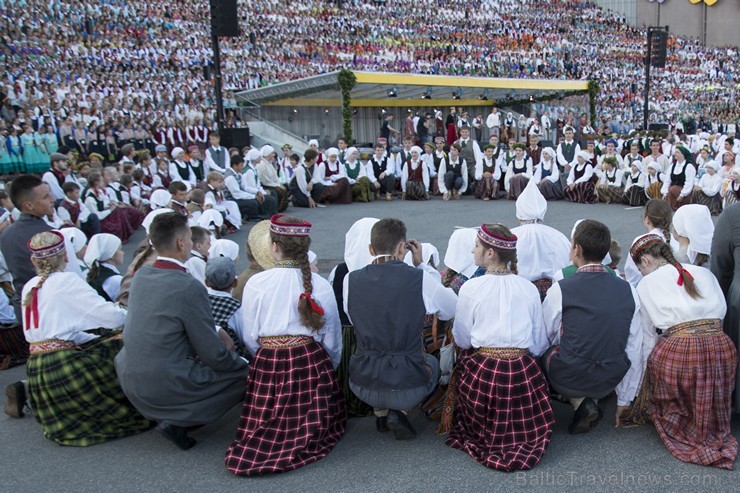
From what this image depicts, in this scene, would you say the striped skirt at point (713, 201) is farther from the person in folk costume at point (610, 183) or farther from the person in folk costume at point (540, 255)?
the person in folk costume at point (540, 255)

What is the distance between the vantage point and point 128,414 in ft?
11.9

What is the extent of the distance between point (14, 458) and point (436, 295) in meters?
2.38

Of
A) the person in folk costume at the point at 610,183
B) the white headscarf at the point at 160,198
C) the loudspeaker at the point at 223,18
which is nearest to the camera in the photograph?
the white headscarf at the point at 160,198

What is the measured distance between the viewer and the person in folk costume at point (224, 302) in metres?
3.89

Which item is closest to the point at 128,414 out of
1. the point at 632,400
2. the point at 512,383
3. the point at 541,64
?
the point at 512,383

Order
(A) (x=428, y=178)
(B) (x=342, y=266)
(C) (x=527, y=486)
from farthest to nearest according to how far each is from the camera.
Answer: (A) (x=428, y=178), (B) (x=342, y=266), (C) (x=527, y=486)

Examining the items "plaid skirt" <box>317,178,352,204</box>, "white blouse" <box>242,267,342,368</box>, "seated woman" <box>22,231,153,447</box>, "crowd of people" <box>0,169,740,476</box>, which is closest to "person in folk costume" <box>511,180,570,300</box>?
"crowd of people" <box>0,169,740,476</box>

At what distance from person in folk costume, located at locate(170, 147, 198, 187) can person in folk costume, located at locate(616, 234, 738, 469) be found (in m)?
9.23

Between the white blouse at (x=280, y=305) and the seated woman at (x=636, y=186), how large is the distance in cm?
953

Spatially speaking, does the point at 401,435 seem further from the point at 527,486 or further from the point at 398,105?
the point at 398,105

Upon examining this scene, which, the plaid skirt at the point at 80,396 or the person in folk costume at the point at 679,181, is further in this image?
the person in folk costume at the point at 679,181

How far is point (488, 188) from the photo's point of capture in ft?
42.7

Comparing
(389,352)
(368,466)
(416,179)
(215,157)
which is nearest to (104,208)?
(215,157)

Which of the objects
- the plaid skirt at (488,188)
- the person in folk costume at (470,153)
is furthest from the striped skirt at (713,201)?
the person in folk costume at (470,153)
